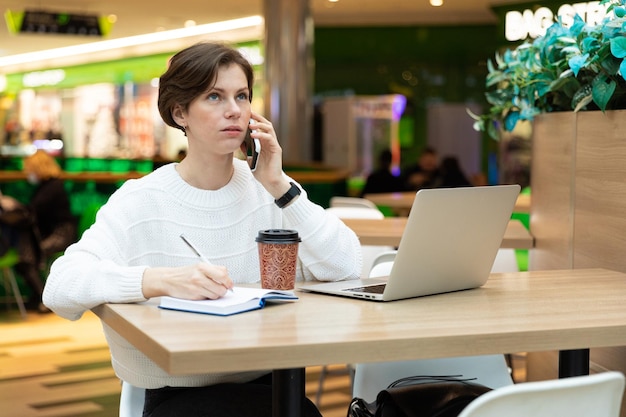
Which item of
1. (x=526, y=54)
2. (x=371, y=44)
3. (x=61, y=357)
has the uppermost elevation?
(x=371, y=44)

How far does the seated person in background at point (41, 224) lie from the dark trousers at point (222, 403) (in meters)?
5.47

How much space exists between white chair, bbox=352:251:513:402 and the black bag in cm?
17

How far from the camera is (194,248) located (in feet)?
6.64

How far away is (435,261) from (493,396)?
0.63m

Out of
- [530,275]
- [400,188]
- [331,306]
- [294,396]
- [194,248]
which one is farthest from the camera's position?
[400,188]

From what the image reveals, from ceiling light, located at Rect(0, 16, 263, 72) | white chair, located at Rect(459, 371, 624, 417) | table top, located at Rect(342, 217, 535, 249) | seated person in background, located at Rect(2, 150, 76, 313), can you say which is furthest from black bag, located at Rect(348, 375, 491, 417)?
ceiling light, located at Rect(0, 16, 263, 72)

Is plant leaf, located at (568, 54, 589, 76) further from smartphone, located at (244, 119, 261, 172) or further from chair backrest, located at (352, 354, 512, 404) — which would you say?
smartphone, located at (244, 119, 261, 172)

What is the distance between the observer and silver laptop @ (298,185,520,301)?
1848 mm

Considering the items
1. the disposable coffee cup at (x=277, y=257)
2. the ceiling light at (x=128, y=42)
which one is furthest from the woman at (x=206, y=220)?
the ceiling light at (x=128, y=42)

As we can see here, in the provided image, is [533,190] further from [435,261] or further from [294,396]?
[294,396]

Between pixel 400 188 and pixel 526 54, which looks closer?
pixel 526 54

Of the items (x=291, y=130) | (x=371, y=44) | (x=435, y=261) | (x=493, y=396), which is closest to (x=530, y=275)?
(x=435, y=261)

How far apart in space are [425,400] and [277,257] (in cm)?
47

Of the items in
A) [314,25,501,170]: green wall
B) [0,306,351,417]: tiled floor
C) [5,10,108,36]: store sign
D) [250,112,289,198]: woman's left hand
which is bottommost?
[0,306,351,417]: tiled floor
